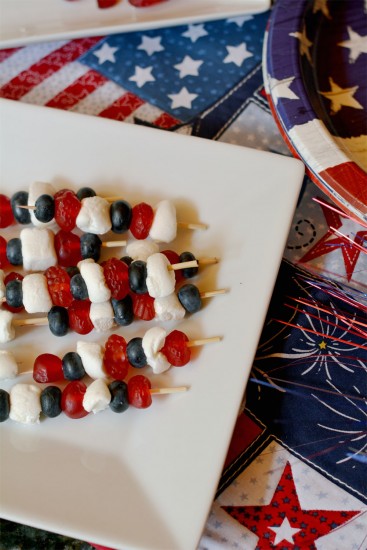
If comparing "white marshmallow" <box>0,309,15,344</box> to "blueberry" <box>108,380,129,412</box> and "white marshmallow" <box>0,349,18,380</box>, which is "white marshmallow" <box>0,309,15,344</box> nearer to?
"white marshmallow" <box>0,349,18,380</box>

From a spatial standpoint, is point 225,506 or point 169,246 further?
point 169,246

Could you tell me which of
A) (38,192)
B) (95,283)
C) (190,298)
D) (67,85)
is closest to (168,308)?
(190,298)

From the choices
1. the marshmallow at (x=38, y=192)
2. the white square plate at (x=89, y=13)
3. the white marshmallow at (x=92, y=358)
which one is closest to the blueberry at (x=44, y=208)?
the marshmallow at (x=38, y=192)

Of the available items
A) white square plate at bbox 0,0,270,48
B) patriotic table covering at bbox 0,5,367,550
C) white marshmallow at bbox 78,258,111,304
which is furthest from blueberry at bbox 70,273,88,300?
white square plate at bbox 0,0,270,48

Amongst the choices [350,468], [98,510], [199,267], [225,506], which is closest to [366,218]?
[199,267]

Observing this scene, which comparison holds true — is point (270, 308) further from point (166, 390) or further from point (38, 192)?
point (38, 192)

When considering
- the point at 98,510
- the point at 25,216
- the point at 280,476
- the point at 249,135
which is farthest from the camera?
the point at 249,135

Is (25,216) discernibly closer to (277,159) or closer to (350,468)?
(277,159)
